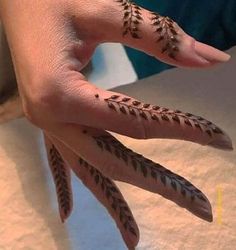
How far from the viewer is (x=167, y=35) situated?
0.44 m

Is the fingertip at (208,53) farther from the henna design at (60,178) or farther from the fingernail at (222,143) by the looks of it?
the henna design at (60,178)

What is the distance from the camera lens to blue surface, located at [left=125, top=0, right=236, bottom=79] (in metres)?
0.69

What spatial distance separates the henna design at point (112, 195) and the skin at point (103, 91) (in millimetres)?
20

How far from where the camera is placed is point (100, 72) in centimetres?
84

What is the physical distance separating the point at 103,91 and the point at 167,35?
58mm

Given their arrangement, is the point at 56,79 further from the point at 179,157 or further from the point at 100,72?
the point at 100,72

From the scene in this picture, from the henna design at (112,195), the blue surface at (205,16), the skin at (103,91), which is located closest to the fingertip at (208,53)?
the skin at (103,91)

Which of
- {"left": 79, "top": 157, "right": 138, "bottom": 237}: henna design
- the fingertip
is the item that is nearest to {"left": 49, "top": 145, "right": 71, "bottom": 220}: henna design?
{"left": 79, "top": 157, "right": 138, "bottom": 237}: henna design

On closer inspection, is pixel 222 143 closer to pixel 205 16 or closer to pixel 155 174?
pixel 155 174

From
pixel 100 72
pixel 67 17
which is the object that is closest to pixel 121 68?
pixel 100 72

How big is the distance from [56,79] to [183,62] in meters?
0.09

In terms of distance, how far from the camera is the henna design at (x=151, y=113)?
1.44 ft

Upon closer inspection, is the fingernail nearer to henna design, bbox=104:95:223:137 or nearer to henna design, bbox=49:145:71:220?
henna design, bbox=104:95:223:137

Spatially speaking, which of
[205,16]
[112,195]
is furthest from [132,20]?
[205,16]
